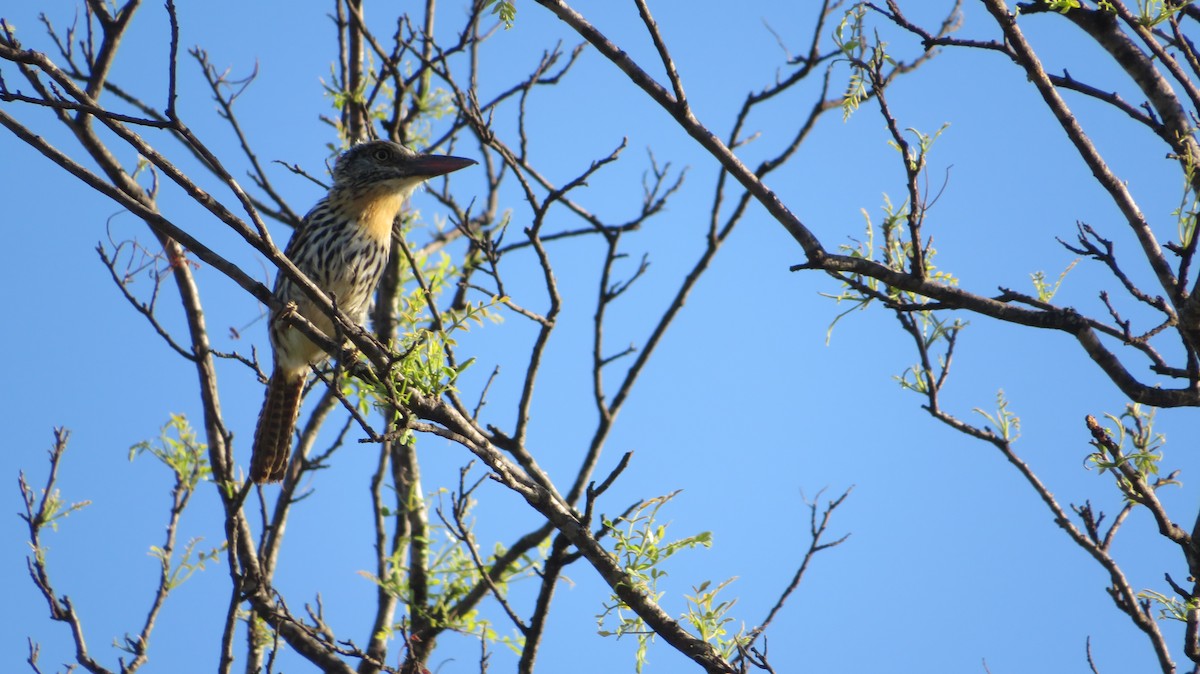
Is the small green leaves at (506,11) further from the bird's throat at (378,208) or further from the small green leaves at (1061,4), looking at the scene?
the bird's throat at (378,208)

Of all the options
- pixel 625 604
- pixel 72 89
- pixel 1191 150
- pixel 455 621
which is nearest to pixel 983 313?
pixel 1191 150

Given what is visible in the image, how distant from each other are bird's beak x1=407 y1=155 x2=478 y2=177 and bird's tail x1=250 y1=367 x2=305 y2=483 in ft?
3.87

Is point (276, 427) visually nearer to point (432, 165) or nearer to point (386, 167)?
point (386, 167)

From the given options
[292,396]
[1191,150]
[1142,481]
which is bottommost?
[1142,481]

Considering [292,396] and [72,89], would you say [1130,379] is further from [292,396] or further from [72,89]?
[292,396]

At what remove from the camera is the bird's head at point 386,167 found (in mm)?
5441

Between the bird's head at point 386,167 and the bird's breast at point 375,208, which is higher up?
the bird's head at point 386,167

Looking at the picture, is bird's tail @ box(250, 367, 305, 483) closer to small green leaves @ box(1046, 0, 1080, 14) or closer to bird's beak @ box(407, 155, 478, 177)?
bird's beak @ box(407, 155, 478, 177)

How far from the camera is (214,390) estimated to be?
15.5ft

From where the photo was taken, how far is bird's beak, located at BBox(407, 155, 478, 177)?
206 inches

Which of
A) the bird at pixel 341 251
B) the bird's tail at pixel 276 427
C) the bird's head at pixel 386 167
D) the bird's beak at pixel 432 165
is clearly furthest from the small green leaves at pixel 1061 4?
the bird's tail at pixel 276 427

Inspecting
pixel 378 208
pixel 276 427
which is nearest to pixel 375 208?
pixel 378 208

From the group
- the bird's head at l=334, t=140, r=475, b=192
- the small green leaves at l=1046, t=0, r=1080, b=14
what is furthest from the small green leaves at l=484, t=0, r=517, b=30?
the bird's head at l=334, t=140, r=475, b=192

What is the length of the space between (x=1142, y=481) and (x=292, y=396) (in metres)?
3.92
